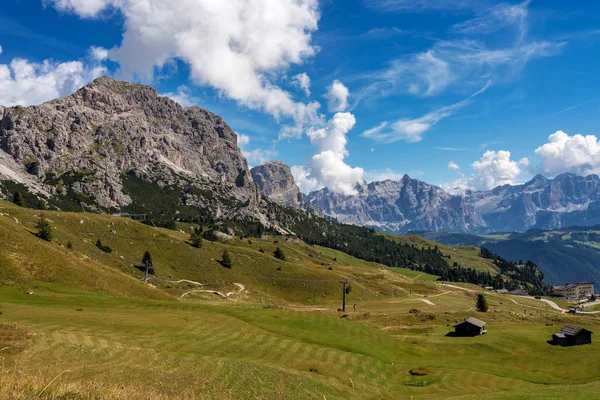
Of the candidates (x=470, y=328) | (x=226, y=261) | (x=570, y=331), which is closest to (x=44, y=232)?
(x=226, y=261)

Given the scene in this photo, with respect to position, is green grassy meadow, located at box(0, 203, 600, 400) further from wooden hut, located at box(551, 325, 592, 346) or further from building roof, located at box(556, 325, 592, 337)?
building roof, located at box(556, 325, 592, 337)

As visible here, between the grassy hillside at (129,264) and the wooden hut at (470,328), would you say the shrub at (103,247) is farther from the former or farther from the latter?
the wooden hut at (470,328)

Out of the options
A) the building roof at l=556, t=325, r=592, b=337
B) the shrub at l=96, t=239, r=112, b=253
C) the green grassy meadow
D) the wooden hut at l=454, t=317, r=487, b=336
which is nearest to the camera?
the green grassy meadow

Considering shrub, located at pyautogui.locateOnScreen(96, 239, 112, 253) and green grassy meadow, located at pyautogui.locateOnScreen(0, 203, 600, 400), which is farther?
shrub, located at pyautogui.locateOnScreen(96, 239, 112, 253)

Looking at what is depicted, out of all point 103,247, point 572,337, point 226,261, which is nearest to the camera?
point 572,337

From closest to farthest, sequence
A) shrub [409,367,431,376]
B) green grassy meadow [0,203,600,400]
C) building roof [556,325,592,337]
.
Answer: green grassy meadow [0,203,600,400] < shrub [409,367,431,376] < building roof [556,325,592,337]

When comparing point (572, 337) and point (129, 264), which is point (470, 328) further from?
point (129, 264)

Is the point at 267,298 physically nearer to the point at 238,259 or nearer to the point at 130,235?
the point at 238,259

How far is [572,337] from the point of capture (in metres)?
72.8

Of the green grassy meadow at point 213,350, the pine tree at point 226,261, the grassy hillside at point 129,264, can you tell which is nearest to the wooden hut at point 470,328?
the green grassy meadow at point 213,350

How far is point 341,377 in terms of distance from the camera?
36.4m

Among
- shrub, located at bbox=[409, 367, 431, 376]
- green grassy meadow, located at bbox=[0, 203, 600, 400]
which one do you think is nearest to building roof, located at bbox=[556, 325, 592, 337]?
green grassy meadow, located at bbox=[0, 203, 600, 400]

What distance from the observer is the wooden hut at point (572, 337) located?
238 ft

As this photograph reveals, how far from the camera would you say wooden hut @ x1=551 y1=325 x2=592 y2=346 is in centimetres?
7262
